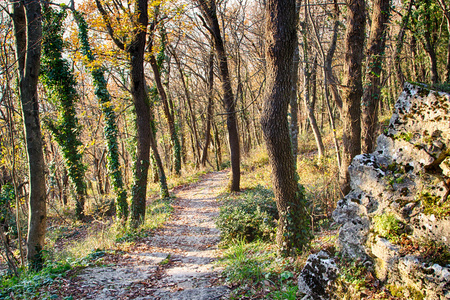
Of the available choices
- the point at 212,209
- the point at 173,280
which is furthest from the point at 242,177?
the point at 173,280

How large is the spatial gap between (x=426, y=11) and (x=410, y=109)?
12230 millimetres

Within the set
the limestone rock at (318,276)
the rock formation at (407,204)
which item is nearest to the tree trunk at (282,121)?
the limestone rock at (318,276)

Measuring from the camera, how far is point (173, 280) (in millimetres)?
5176

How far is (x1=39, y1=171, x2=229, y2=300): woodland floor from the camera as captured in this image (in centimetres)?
453

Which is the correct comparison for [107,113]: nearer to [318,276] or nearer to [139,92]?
[139,92]

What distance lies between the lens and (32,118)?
631 centimetres

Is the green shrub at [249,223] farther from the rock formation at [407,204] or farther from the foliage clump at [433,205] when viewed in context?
the foliage clump at [433,205]

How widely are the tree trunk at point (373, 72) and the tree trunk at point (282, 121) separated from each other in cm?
351

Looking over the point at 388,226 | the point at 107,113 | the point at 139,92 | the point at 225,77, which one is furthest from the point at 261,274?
the point at 107,113

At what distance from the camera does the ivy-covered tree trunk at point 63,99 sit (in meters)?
13.5

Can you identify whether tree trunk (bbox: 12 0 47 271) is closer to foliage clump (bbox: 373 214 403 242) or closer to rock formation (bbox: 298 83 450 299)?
rock formation (bbox: 298 83 450 299)

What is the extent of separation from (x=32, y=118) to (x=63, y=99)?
28.4 feet

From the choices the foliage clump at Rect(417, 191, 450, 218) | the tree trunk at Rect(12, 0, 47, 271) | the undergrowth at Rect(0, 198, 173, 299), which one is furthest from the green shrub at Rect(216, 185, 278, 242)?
the tree trunk at Rect(12, 0, 47, 271)

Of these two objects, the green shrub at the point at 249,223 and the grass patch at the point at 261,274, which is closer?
the grass patch at the point at 261,274
